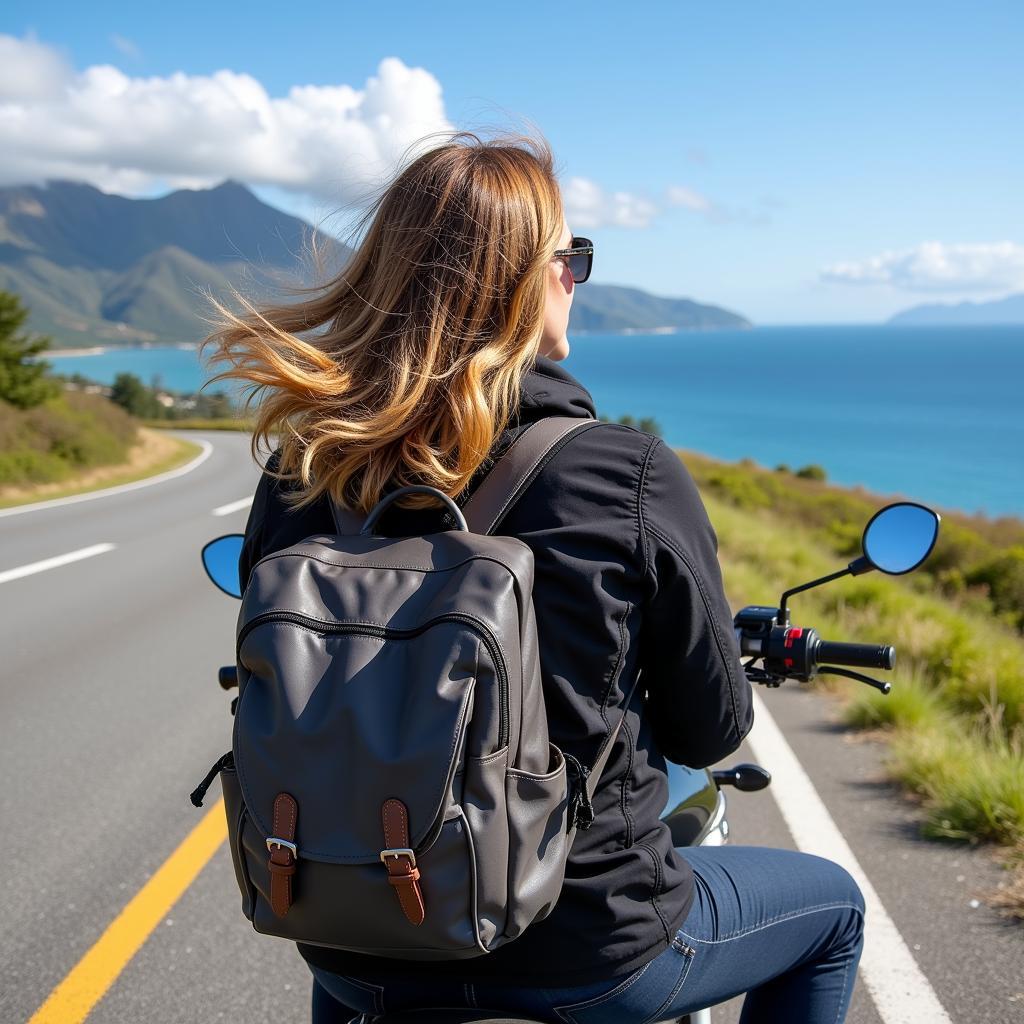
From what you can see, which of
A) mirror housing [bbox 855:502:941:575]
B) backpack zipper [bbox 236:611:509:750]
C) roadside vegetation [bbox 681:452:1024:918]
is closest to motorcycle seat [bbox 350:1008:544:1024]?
backpack zipper [bbox 236:611:509:750]

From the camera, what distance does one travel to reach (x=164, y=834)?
3980 millimetres

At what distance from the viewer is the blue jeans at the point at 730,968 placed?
4.69 ft

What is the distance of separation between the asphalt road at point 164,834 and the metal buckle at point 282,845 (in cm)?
183

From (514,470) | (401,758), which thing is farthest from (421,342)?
(401,758)

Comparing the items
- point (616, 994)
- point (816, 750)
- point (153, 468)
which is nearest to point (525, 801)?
point (616, 994)

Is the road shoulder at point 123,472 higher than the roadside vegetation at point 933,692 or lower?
lower

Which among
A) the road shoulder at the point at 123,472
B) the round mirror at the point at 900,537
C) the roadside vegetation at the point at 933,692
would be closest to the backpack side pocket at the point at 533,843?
the round mirror at the point at 900,537

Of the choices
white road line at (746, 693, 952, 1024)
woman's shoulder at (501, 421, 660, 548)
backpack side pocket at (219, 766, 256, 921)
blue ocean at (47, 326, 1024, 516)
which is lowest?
blue ocean at (47, 326, 1024, 516)

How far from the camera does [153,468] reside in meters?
25.7

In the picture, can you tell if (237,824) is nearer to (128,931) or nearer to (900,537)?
(900,537)

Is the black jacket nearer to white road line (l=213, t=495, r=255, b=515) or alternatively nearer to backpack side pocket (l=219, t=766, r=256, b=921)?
backpack side pocket (l=219, t=766, r=256, b=921)

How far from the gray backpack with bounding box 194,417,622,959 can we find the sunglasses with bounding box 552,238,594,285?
2.25ft

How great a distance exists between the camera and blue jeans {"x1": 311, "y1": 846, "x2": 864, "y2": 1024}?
1.43m

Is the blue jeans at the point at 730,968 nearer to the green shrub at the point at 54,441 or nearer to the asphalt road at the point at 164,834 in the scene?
the asphalt road at the point at 164,834
